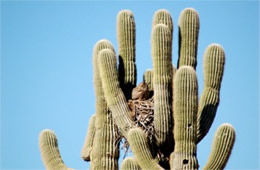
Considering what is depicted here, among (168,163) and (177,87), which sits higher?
(177,87)

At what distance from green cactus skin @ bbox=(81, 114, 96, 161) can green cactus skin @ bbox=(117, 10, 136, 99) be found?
1042mm

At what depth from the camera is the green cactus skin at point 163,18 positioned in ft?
53.5

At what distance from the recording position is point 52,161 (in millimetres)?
16188

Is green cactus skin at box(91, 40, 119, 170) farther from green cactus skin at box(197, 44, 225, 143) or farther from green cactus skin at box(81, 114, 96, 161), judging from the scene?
green cactus skin at box(197, 44, 225, 143)

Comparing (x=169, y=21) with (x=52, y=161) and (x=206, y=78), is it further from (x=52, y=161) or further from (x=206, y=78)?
(x=52, y=161)

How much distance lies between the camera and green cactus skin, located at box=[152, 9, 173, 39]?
16.3m

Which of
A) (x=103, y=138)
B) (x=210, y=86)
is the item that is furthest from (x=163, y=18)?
(x=103, y=138)

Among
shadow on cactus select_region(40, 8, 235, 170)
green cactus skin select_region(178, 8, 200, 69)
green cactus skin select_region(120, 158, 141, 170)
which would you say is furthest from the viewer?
green cactus skin select_region(178, 8, 200, 69)

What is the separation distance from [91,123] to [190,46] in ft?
8.70

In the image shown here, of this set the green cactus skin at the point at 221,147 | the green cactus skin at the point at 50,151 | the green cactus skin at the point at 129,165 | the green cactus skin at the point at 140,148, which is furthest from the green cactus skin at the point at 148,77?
the green cactus skin at the point at 129,165

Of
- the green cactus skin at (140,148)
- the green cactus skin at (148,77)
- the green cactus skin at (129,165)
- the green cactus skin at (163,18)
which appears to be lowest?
the green cactus skin at (129,165)

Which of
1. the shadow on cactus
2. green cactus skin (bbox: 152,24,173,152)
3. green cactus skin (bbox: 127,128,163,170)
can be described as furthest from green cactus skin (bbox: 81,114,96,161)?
green cactus skin (bbox: 127,128,163,170)

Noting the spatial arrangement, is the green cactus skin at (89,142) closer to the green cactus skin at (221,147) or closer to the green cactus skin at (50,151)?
the green cactus skin at (50,151)

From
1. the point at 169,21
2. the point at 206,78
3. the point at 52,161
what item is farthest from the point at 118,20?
the point at 52,161
